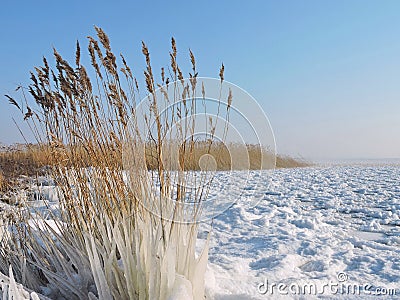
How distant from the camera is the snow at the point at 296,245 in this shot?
2.39 m

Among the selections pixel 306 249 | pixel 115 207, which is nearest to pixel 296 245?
pixel 306 249

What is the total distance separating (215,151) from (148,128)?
141 cm

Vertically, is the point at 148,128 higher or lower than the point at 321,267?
higher

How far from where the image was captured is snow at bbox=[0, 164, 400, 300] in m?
2.39

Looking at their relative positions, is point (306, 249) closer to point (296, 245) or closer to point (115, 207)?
point (296, 245)

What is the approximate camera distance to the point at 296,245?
11.1 feet

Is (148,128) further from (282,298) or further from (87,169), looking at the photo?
(282,298)

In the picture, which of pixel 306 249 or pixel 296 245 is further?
pixel 296 245

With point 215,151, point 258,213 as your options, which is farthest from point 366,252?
point 258,213

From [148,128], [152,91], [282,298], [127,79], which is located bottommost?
[282,298]

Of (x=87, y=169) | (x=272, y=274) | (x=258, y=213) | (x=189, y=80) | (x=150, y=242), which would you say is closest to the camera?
(x=150, y=242)

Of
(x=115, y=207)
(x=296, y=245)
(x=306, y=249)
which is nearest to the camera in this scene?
(x=115, y=207)

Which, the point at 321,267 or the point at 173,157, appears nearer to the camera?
the point at 173,157

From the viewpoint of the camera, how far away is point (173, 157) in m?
2.26
